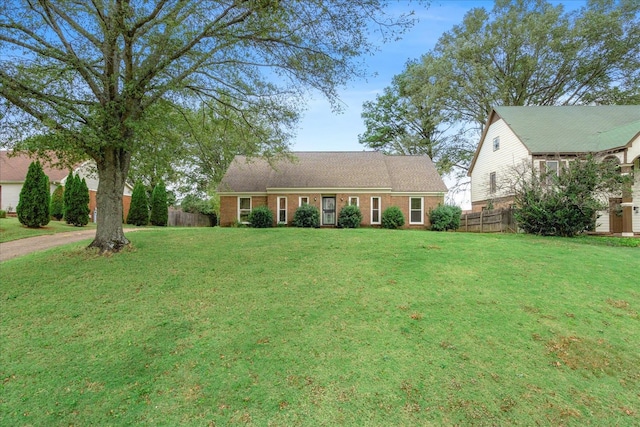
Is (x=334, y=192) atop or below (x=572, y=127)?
below

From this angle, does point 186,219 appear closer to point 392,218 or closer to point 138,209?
point 138,209

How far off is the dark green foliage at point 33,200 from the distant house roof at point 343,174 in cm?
Result: 888

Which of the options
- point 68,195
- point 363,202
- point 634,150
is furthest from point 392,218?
point 68,195

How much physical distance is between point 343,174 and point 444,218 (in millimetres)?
6869

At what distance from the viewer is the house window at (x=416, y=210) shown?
855 inches

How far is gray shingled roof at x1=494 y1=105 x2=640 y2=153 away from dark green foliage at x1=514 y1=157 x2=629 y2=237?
5924 millimetres

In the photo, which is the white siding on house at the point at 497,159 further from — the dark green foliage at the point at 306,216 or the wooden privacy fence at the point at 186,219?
the wooden privacy fence at the point at 186,219

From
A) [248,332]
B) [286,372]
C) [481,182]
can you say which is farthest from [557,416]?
[481,182]

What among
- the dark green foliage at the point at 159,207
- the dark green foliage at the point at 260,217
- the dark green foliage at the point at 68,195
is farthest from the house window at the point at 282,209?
the dark green foliage at the point at 68,195

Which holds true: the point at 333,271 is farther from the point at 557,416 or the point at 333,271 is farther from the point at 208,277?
the point at 557,416

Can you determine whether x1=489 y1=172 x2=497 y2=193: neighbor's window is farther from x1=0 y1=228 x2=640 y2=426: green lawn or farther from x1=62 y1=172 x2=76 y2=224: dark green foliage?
x1=62 y1=172 x2=76 y2=224: dark green foliage

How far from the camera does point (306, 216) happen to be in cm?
2055

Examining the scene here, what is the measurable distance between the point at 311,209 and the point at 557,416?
17.6 m

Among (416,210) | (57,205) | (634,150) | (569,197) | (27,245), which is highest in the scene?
(634,150)
